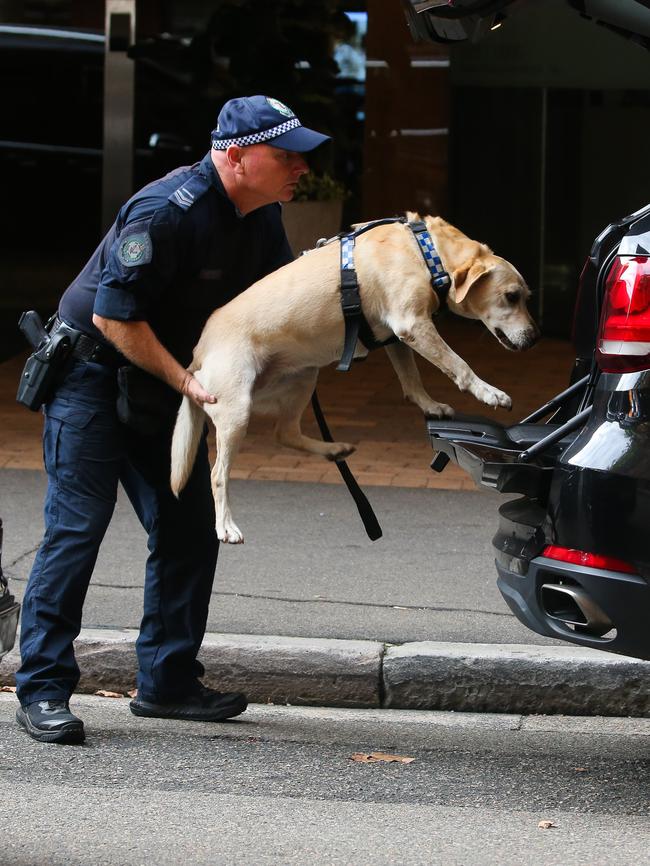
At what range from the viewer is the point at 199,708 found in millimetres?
4949

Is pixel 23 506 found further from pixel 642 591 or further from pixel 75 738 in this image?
pixel 642 591

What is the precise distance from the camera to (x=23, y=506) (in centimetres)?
744

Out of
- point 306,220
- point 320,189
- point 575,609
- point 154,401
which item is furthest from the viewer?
point 320,189

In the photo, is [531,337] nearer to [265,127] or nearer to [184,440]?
[265,127]

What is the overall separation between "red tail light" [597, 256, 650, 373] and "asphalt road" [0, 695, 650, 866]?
4.19 feet

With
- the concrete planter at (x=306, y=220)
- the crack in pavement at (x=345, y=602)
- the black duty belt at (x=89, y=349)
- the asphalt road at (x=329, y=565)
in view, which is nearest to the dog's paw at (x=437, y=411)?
the black duty belt at (x=89, y=349)

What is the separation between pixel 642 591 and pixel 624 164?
9.89 m

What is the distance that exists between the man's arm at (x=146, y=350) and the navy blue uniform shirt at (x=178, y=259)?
3 cm

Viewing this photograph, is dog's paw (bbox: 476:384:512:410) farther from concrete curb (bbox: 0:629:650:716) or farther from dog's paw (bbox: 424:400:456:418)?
concrete curb (bbox: 0:629:650:716)

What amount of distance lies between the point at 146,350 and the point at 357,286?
2.36ft

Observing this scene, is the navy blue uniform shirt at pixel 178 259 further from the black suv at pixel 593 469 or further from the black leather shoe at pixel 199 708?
the black leather shoe at pixel 199 708

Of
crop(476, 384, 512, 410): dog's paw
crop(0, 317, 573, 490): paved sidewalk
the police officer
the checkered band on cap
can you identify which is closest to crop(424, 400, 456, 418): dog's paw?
crop(476, 384, 512, 410): dog's paw

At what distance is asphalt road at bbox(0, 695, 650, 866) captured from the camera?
12.5 ft

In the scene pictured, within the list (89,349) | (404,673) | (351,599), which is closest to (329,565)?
(351,599)
